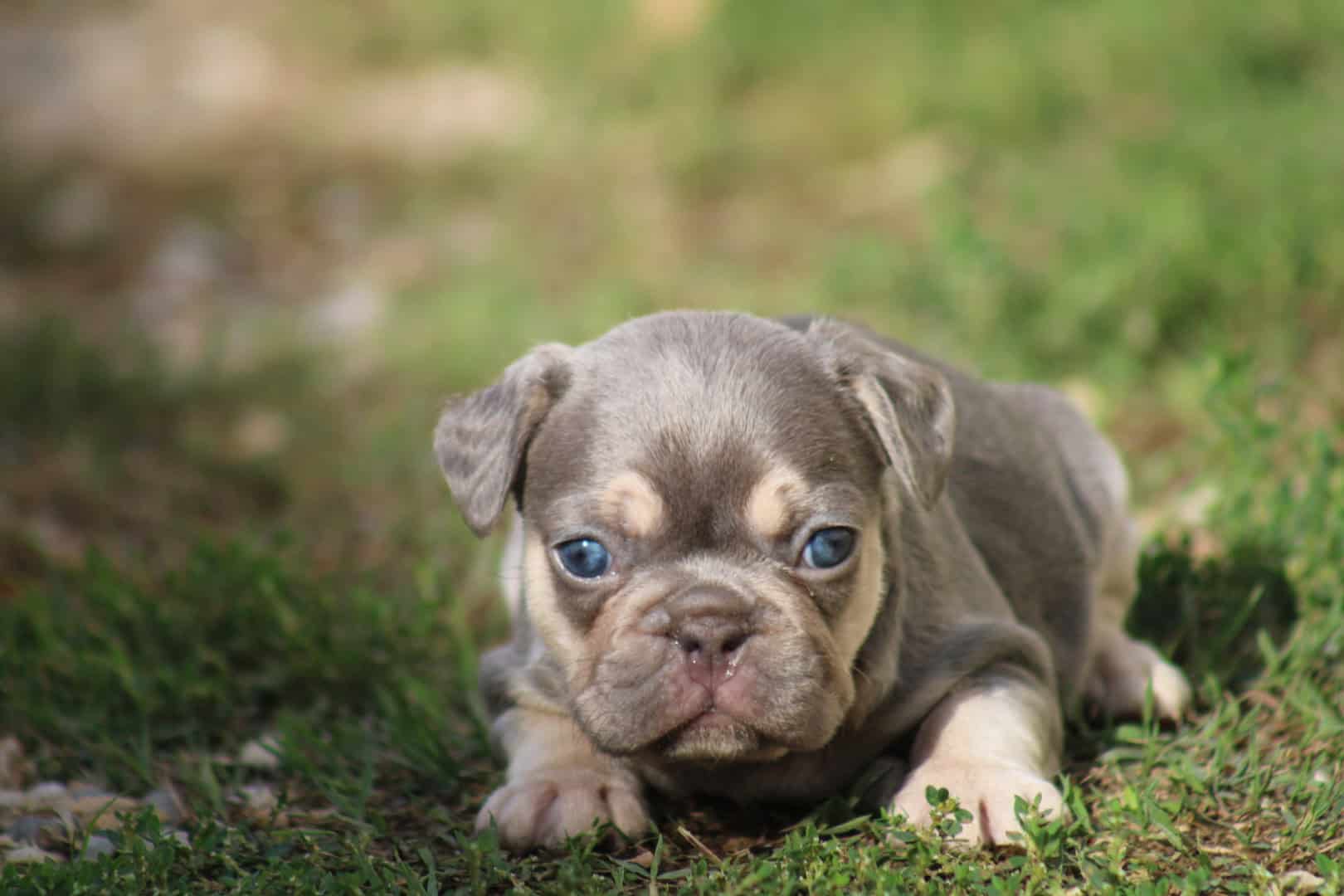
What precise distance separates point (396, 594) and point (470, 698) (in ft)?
3.70

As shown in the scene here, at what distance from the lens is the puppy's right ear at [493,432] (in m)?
4.31

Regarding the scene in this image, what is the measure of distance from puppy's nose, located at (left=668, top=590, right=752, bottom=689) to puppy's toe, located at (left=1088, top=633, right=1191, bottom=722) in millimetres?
1522

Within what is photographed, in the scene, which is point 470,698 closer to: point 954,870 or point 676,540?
point 676,540

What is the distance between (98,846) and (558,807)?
1342 mm

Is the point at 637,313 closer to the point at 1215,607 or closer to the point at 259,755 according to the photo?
the point at 1215,607

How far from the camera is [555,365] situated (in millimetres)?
4465

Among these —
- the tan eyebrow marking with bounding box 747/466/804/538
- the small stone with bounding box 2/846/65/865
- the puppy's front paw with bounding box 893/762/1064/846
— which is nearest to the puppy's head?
the tan eyebrow marking with bounding box 747/466/804/538

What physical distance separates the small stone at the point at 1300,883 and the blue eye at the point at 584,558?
5.99 ft

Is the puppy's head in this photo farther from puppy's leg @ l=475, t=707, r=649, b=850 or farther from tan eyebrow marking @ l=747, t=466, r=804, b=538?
puppy's leg @ l=475, t=707, r=649, b=850

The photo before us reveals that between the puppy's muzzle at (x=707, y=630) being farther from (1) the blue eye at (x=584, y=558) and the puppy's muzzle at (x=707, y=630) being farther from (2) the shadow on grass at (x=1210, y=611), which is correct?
(2) the shadow on grass at (x=1210, y=611)

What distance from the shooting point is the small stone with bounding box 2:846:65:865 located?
4.20 m

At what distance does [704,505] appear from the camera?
3979 millimetres

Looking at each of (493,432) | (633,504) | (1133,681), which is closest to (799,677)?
(633,504)

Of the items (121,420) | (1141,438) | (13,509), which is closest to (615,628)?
(1141,438)
